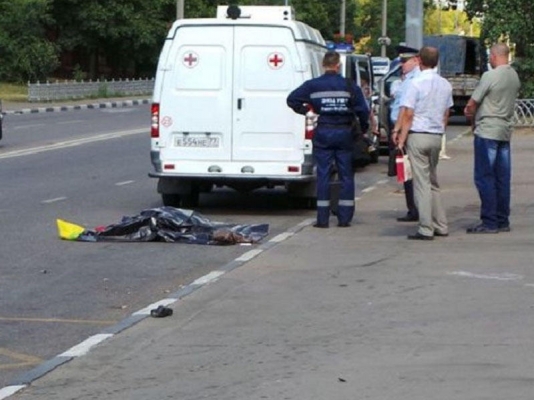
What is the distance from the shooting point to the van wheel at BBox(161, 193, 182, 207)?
17859 millimetres

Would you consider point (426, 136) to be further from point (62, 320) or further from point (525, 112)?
point (525, 112)

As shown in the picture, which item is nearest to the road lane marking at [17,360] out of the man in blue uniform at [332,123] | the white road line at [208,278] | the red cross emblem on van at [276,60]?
the white road line at [208,278]

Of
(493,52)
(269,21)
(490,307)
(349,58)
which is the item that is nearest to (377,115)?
(349,58)

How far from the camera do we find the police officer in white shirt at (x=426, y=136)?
14117 mm

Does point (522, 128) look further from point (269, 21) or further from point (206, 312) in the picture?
point (206, 312)

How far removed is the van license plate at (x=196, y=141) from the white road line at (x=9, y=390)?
9579 millimetres

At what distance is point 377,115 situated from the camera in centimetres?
2702

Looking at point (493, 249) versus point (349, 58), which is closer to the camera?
point (493, 249)

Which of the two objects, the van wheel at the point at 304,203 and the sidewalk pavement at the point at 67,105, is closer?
the van wheel at the point at 304,203

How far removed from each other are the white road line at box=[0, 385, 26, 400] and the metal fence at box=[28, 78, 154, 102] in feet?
158

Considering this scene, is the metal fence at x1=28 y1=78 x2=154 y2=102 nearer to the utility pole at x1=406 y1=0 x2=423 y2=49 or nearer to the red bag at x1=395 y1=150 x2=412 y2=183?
the utility pole at x1=406 y1=0 x2=423 y2=49

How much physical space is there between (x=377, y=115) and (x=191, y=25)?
34.0ft

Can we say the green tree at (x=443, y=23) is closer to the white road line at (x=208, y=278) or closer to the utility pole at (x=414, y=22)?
the utility pole at (x=414, y=22)

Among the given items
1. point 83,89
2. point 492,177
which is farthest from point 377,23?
point 492,177
